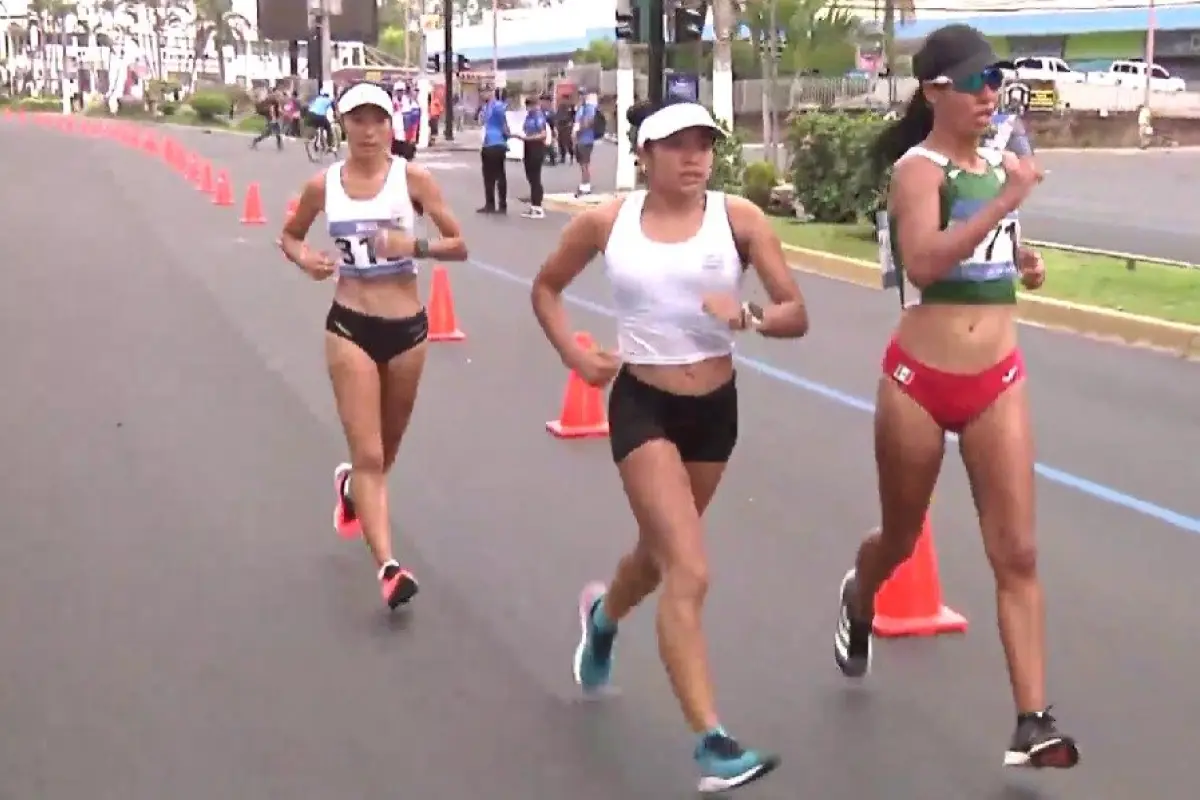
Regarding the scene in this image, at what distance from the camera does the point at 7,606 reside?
Result: 6453 mm

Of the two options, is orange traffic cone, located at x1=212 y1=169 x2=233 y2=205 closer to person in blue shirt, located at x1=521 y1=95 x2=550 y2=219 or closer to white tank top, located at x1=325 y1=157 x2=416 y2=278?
person in blue shirt, located at x1=521 y1=95 x2=550 y2=219

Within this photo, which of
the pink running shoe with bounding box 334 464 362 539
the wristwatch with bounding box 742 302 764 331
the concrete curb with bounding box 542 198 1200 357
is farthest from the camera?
the concrete curb with bounding box 542 198 1200 357

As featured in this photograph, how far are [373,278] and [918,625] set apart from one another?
246 centimetres

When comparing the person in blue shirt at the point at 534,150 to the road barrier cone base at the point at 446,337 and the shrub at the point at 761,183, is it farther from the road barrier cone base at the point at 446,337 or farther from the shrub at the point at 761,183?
the road barrier cone base at the point at 446,337

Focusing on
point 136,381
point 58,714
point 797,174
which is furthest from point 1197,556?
point 797,174

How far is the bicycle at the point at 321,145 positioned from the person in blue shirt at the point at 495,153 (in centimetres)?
1478

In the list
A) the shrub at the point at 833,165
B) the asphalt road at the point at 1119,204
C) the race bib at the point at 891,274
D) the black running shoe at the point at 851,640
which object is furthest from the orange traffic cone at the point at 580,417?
the shrub at the point at 833,165

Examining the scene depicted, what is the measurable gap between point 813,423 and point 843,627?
4.62 m

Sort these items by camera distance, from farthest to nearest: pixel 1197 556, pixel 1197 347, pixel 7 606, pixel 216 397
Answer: pixel 1197 347 → pixel 216 397 → pixel 1197 556 → pixel 7 606

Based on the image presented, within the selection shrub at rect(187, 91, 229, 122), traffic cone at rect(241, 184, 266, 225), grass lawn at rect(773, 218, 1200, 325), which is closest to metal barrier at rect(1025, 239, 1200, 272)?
grass lawn at rect(773, 218, 1200, 325)

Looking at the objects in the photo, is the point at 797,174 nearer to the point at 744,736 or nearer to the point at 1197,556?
the point at 1197,556

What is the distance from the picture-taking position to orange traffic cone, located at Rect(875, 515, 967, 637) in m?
5.99

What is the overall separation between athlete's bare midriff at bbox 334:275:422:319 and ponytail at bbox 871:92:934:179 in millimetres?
2148

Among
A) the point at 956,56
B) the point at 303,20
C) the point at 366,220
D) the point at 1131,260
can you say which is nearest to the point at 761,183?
the point at 1131,260
